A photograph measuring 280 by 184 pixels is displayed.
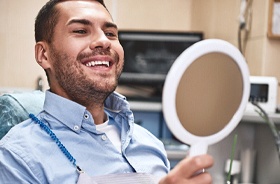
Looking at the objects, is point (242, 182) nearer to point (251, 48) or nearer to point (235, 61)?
point (251, 48)

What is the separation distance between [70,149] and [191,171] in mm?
517

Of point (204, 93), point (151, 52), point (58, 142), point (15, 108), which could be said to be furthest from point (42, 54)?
point (151, 52)

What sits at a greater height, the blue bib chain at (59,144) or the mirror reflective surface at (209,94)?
the mirror reflective surface at (209,94)

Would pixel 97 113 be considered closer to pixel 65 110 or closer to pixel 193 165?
pixel 65 110

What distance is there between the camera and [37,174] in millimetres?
1007

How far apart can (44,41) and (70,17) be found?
12 cm

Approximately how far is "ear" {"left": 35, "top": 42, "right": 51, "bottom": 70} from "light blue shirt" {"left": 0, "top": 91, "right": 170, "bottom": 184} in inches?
4.3

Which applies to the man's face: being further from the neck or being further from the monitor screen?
the monitor screen

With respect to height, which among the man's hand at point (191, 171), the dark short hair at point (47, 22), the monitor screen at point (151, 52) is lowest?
the monitor screen at point (151, 52)

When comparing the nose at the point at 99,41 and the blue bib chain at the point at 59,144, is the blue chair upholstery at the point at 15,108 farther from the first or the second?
the nose at the point at 99,41

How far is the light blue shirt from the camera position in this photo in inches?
39.8

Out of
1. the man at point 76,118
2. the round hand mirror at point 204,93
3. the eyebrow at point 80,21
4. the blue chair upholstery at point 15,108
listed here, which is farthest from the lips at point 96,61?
the round hand mirror at point 204,93

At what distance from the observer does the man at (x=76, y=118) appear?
103 cm

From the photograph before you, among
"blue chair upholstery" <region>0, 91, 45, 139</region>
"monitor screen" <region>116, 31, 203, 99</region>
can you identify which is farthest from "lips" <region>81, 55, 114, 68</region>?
"monitor screen" <region>116, 31, 203, 99</region>
